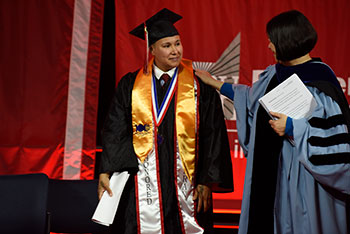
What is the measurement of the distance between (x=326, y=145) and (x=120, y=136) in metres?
1.30

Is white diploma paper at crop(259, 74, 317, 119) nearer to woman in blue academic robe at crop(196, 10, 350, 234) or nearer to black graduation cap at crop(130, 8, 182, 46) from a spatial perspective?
woman in blue academic robe at crop(196, 10, 350, 234)

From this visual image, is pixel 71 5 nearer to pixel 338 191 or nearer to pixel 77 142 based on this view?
pixel 77 142

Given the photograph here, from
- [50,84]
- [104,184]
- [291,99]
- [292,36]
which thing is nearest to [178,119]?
[104,184]

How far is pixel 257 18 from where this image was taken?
4.34 m

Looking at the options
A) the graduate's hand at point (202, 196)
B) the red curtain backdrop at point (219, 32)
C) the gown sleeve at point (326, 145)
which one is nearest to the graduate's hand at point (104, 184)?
the graduate's hand at point (202, 196)

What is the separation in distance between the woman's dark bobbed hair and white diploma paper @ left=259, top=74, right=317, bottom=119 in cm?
15

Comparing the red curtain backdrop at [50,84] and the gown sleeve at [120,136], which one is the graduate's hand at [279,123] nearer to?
the gown sleeve at [120,136]

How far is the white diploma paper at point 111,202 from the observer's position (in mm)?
2668

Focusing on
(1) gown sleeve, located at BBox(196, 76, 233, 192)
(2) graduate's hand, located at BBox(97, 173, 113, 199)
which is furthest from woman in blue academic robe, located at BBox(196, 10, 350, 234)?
(2) graduate's hand, located at BBox(97, 173, 113, 199)

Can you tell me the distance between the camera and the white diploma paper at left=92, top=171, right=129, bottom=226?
2.67 m

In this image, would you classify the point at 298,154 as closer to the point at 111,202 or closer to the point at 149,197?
the point at 149,197

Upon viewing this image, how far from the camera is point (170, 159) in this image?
2.78 meters

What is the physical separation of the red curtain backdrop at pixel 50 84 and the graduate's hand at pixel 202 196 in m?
2.00

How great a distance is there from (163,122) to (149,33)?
0.62m
